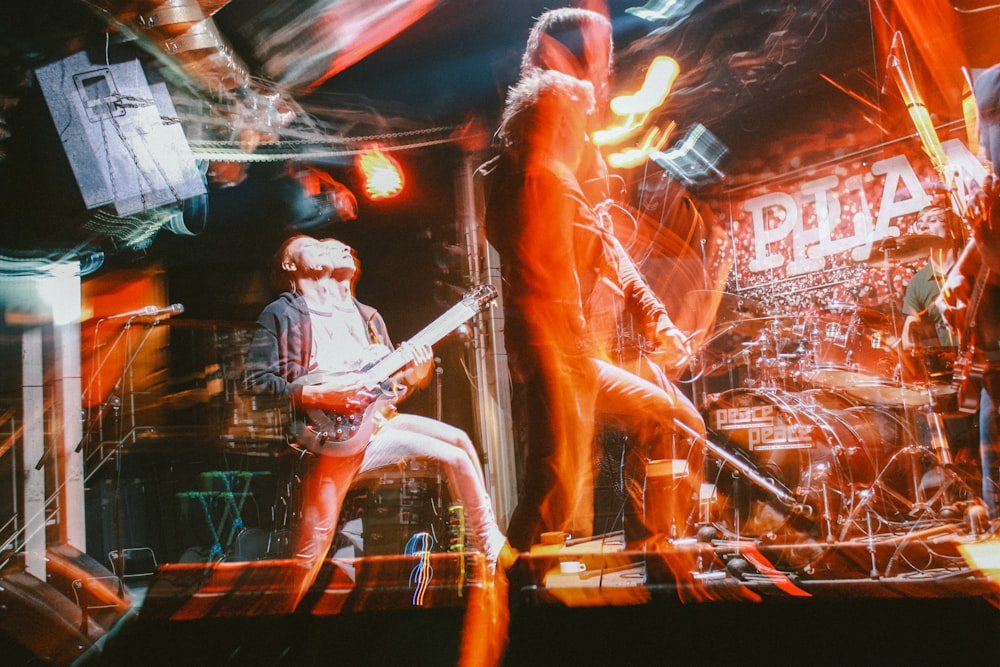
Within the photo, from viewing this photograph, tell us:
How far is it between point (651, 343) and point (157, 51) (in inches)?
108

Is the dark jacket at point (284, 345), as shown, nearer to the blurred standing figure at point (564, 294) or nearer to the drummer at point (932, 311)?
the blurred standing figure at point (564, 294)

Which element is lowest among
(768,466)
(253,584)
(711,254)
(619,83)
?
(253,584)

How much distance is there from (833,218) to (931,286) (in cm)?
55

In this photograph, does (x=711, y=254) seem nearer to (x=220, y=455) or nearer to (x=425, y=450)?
(x=425, y=450)

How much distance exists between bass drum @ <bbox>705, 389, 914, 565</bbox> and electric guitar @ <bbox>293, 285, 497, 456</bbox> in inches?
47.5

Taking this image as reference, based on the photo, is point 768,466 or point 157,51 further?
point 157,51

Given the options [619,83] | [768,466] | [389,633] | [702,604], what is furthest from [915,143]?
[389,633]

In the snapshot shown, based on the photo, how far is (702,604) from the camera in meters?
2.91

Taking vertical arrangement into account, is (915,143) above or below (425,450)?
above

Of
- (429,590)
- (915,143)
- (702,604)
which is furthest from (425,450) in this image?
(915,143)

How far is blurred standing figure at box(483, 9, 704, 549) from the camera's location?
9.45ft

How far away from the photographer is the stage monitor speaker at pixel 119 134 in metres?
3.07

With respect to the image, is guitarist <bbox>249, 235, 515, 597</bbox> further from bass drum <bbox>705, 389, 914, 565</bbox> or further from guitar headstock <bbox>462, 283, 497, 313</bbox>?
A: bass drum <bbox>705, 389, 914, 565</bbox>

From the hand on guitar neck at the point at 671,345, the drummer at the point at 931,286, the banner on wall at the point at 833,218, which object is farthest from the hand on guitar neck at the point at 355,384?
the drummer at the point at 931,286
